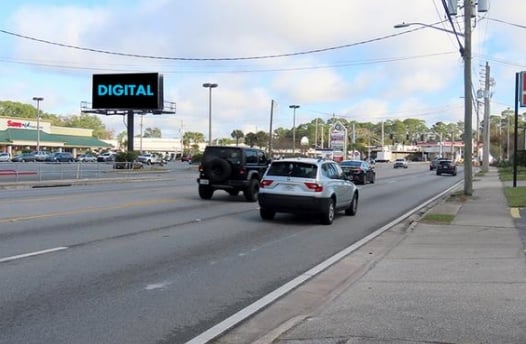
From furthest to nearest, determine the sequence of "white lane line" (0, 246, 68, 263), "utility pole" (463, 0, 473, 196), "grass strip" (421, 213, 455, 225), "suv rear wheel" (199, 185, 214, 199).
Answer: "utility pole" (463, 0, 473, 196)
"suv rear wheel" (199, 185, 214, 199)
"grass strip" (421, 213, 455, 225)
"white lane line" (0, 246, 68, 263)

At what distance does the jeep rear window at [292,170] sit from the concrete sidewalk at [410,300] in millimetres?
3471

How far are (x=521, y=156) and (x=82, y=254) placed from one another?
189 ft

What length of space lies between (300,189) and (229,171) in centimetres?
638

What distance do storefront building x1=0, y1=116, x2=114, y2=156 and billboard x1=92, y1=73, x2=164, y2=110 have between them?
3584cm

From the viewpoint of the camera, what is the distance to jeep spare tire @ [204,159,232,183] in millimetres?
21250

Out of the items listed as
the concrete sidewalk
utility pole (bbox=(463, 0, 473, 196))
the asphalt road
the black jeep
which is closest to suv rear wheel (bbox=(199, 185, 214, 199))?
the black jeep

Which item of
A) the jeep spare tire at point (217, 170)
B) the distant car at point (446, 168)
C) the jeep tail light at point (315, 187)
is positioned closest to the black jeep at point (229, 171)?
the jeep spare tire at point (217, 170)

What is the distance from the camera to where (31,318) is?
20.8 ft

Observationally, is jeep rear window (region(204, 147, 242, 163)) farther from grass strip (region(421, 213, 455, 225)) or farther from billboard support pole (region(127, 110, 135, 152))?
billboard support pole (region(127, 110, 135, 152))

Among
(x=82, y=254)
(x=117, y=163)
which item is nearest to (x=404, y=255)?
(x=82, y=254)

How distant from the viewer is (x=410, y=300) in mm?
7277

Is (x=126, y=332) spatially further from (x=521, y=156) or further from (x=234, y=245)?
(x=521, y=156)

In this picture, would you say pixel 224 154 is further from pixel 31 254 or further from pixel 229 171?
pixel 31 254

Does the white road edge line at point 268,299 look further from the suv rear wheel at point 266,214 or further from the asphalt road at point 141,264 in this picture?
the suv rear wheel at point 266,214
